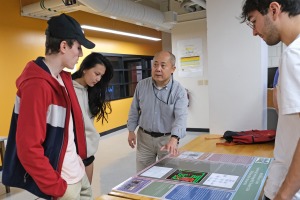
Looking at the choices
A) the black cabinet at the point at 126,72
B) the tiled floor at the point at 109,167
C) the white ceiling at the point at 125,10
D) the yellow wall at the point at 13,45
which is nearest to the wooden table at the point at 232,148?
the tiled floor at the point at 109,167

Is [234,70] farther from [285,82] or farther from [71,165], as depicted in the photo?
[71,165]

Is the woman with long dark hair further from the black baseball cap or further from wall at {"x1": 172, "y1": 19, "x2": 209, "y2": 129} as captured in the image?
wall at {"x1": 172, "y1": 19, "x2": 209, "y2": 129}

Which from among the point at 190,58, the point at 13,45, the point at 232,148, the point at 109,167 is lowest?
the point at 109,167

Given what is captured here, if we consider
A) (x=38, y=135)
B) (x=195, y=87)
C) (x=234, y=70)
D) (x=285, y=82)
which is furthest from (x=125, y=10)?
(x=285, y=82)

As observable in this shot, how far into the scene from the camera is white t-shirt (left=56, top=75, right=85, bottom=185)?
1220 millimetres

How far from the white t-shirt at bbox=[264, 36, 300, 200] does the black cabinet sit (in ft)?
18.7

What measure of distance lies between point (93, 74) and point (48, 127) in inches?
39.5

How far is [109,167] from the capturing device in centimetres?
411

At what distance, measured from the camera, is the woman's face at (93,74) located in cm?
208

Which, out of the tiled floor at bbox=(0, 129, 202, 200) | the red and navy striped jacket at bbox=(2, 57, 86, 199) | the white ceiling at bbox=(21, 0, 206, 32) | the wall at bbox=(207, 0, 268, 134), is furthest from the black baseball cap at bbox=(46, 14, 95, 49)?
the white ceiling at bbox=(21, 0, 206, 32)

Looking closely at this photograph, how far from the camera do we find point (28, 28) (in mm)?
4637

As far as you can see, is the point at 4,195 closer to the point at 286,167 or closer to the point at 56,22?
the point at 56,22

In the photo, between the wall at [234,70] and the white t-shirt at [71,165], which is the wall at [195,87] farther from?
the white t-shirt at [71,165]

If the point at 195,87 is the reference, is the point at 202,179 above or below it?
below
